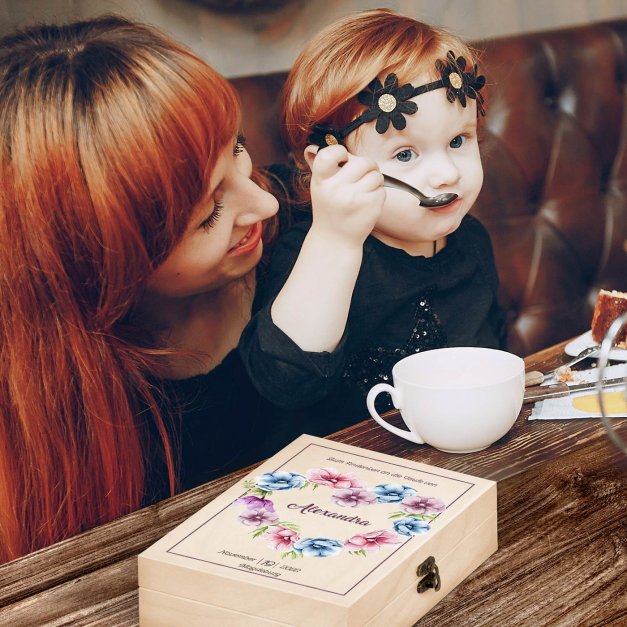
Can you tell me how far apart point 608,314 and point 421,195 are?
0.94 ft

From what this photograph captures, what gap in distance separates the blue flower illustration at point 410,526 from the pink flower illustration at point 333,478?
0.07 meters

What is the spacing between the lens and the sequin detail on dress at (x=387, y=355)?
105 cm

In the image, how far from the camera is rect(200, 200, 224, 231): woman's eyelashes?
921mm

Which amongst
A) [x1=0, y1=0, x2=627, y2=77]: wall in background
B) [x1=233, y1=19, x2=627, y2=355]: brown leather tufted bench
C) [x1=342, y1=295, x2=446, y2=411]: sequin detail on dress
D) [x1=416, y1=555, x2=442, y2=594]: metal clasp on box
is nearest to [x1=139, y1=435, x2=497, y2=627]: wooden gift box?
[x1=416, y1=555, x2=442, y2=594]: metal clasp on box

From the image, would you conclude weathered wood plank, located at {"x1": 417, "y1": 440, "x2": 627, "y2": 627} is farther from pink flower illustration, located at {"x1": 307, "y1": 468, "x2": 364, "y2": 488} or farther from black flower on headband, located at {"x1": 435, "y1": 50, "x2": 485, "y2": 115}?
black flower on headband, located at {"x1": 435, "y1": 50, "x2": 485, "y2": 115}

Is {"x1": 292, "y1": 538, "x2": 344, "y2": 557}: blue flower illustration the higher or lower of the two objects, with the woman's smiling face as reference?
lower

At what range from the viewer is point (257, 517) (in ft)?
2.39

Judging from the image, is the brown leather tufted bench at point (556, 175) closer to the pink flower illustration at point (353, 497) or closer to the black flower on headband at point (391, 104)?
the black flower on headband at point (391, 104)

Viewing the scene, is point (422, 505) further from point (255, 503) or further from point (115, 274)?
point (115, 274)

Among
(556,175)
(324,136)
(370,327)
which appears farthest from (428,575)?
(556,175)

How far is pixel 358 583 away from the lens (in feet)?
2.07

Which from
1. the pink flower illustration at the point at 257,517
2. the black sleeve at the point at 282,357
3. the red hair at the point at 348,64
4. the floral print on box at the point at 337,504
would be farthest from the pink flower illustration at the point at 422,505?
the red hair at the point at 348,64

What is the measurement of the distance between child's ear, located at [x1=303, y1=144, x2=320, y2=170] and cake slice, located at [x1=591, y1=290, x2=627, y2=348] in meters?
0.40

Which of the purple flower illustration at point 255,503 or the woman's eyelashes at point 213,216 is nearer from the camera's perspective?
the purple flower illustration at point 255,503
